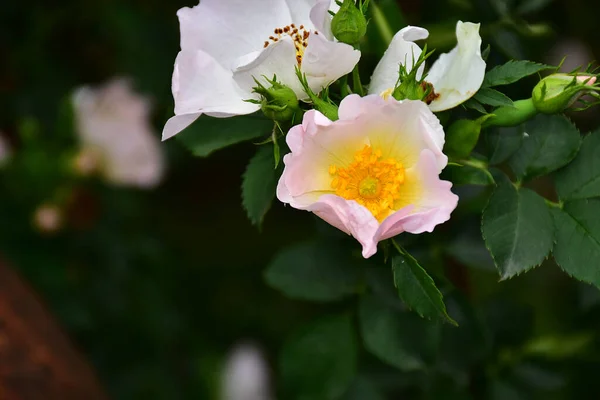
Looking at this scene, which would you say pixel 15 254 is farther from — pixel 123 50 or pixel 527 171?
pixel 527 171

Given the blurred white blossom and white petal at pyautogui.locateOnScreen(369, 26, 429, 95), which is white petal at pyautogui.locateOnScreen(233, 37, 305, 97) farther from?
the blurred white blossom

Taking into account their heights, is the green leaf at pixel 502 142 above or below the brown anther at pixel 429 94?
below

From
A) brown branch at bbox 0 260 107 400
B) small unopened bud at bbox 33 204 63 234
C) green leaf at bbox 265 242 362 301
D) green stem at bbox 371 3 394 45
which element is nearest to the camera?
green stem at bbox 371 3 394 45

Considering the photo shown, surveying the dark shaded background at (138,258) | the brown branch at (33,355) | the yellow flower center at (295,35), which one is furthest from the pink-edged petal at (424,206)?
the brown branch at (33,355)

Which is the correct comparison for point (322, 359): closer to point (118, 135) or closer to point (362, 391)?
point (362, 391)

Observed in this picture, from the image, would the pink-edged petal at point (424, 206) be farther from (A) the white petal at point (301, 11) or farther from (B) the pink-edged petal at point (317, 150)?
(A) the white petal at point (301, 11)

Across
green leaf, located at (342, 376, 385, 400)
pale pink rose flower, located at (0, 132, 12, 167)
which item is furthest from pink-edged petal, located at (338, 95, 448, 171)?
pale pink rose flower, located at (0, 132, 12, 167)

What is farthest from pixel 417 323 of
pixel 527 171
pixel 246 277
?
pixel 246 277
